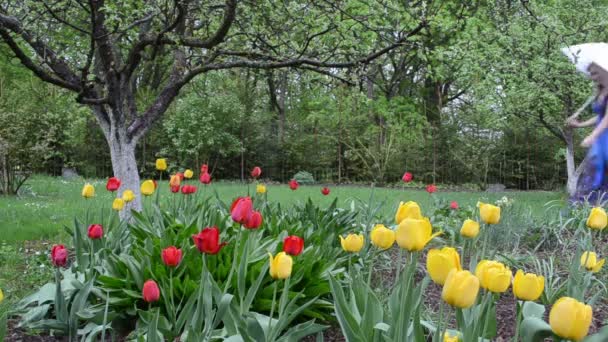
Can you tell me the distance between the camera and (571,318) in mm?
1028

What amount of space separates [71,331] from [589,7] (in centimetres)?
1120

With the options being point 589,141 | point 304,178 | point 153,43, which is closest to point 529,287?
point 589,141

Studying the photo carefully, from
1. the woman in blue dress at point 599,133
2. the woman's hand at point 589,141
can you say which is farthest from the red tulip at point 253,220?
the woman in blue dress at point 599,133

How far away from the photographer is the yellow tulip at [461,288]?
1.11m

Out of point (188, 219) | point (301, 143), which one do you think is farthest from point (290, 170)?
point (188, 219)

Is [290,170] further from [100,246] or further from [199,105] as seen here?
[100,246]

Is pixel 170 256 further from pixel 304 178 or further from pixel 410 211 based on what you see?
pixel 304 178

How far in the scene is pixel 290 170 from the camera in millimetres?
17078

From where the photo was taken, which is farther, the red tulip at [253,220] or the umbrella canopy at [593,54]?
the umbrella canopy at [593,54]

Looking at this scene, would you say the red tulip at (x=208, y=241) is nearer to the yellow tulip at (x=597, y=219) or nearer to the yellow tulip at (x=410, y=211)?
the yellow tulip at (x=410, y=211)

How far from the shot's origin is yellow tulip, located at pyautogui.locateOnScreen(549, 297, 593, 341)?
3.38ft

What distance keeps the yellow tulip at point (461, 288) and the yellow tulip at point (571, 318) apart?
0.52ft

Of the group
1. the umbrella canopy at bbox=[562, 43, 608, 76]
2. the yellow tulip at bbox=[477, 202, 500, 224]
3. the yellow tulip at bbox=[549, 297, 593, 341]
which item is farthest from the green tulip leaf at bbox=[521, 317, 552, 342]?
the umbrella canopy at bbox=[562, 43, 608, 76]

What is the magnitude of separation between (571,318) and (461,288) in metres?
0.21
